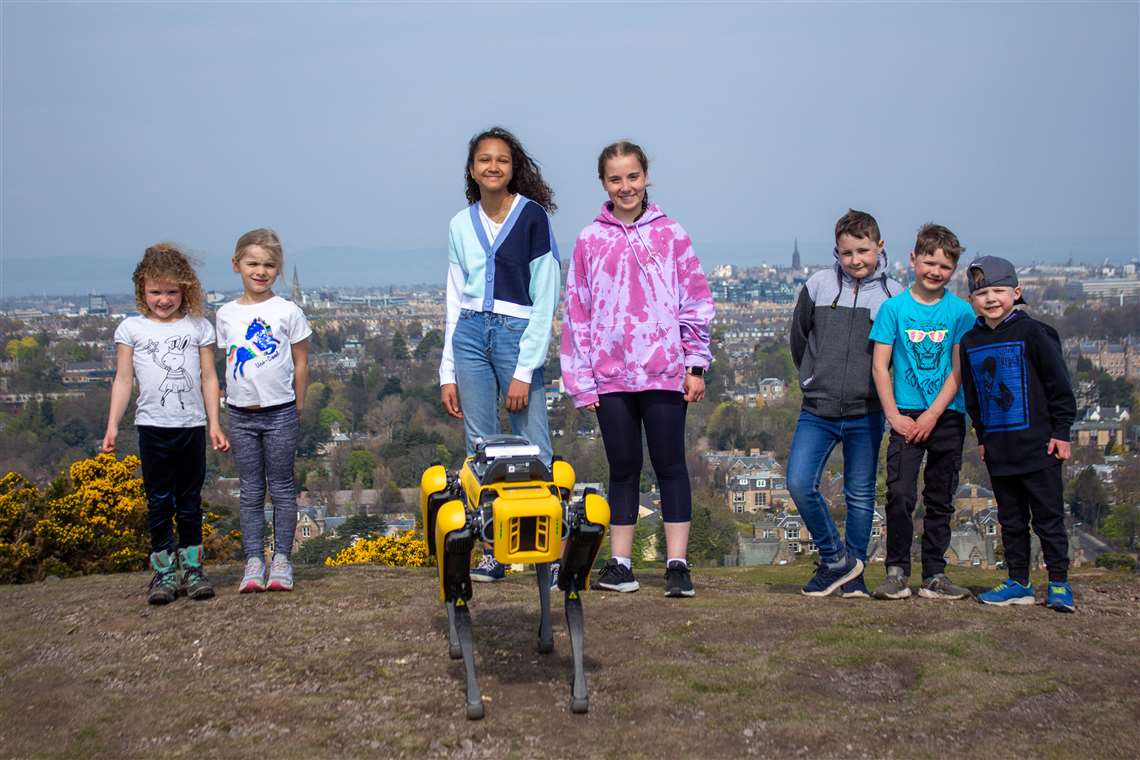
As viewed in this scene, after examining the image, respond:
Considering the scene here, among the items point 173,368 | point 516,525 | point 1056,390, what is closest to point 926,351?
point 1056,390

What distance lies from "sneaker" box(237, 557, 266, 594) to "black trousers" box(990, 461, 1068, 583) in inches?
170

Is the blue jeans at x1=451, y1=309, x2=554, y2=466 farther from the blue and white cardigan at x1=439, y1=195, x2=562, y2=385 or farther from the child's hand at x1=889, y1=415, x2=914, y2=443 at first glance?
the child's hand at x1=889, y1=415, x2=914, y2=443

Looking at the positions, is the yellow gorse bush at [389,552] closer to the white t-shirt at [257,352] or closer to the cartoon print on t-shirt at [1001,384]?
the white t-shirt at [257,352]

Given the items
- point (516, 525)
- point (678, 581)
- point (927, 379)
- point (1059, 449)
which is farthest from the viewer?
point (678, 581)

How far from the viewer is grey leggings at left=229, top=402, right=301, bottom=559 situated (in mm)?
6512

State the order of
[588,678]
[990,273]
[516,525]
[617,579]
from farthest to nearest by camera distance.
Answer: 1. [617,579]
2. [990,273]
3. [588,678]
4. [516,525]

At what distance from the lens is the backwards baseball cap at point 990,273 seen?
19.9 ft

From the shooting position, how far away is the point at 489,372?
6.45 m

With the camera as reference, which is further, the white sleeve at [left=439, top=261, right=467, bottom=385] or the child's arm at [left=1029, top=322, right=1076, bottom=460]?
the white sleeve at [left=439, top=261, right=467, bottom=385]

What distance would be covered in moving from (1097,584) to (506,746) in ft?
15.2

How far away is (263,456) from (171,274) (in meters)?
1.19

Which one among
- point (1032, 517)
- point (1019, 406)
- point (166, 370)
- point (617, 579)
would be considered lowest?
point (617, 579)

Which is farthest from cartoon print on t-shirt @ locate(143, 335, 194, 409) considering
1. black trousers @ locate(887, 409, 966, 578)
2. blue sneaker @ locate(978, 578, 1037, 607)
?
blue sneaker @ locate(978, 578, 1037, 607)

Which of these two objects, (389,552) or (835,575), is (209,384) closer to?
(835,575)
